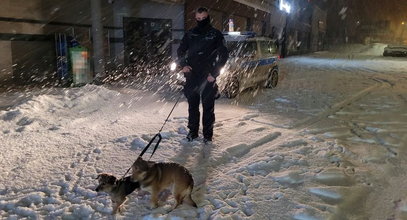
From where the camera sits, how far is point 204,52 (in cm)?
485

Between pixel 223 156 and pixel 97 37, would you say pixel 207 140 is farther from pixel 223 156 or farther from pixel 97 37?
pixel 97 37

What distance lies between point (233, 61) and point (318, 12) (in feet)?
122

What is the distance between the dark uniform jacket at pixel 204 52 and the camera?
483 centimetres

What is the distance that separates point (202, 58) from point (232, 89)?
416 cm

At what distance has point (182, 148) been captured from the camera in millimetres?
4949

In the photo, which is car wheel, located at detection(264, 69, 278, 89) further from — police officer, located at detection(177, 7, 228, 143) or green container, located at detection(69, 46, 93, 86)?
police officer, located at detection(177, 7, 228, 143)

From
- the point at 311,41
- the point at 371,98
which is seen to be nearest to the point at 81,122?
the point at 371,98

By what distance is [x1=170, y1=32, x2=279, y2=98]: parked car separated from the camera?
889 centimetres

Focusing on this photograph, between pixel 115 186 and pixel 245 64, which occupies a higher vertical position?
pixel 245 64

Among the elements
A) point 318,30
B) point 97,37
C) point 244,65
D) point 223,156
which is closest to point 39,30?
point 97,37

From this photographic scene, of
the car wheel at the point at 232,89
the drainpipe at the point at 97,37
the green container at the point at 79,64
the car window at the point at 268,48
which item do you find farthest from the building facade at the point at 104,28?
the car wheel at the point at 232,89

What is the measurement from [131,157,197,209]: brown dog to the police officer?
6.31 ft

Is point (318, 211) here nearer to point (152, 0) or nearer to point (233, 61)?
point (233, 61)

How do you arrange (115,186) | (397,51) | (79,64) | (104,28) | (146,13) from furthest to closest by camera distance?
1. (397,51)
2. (146,13)
3. (104,28)
4. (79,64)
5. (115,186)
